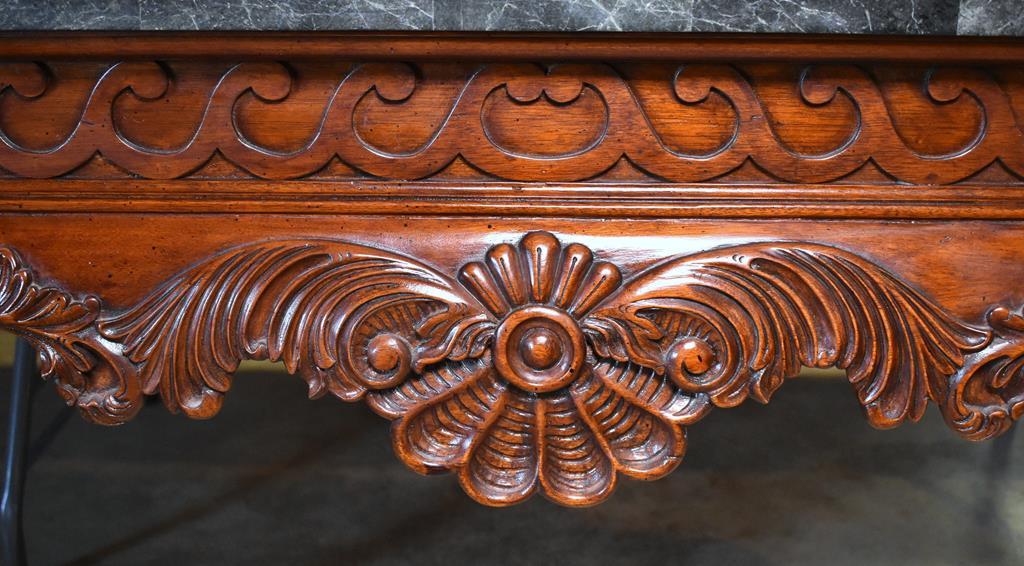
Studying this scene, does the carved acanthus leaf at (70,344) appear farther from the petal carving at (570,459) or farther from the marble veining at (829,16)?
the marble veining at (829,16)

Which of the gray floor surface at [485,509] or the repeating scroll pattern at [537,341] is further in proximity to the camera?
the gray floor surface at [485,509]

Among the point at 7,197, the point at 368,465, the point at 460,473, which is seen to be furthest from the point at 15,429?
the point at 460,473

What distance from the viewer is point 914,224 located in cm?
54

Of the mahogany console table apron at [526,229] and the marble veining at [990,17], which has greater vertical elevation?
the marble veining at [990,17]

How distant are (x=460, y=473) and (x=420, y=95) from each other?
0.74ft

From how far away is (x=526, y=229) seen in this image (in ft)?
1.81

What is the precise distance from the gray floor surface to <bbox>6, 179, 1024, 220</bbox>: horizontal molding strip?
0.81 meters

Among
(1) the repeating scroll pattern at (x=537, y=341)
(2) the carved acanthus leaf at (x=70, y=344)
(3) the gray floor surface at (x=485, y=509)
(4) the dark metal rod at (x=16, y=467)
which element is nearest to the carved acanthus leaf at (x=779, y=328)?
(1) the repeating scroll pattern at (x=537, y=341)

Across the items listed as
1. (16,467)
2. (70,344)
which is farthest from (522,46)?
(16,467)

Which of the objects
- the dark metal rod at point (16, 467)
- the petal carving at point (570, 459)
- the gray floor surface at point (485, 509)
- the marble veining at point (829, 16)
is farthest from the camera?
the gray floor surface at point (485, 509)

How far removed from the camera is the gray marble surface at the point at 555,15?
0.47 meters

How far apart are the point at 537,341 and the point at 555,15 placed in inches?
7.1

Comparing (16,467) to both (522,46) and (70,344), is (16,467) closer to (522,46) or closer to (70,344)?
(70,344)

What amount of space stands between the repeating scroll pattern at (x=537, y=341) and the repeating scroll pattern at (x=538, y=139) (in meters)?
0.05
